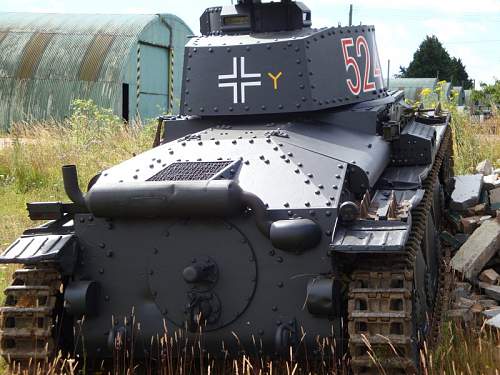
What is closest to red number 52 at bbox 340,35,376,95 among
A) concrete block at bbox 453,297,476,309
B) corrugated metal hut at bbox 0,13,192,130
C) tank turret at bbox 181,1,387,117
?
tank turret at bbox 181,1,387,117

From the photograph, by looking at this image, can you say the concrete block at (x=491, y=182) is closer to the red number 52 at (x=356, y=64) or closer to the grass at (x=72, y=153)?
the grass at (x=72, y=153)

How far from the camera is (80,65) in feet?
79.1

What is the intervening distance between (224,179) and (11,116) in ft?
63.3

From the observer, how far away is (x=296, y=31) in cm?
793

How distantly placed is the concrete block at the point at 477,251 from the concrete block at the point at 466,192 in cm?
114

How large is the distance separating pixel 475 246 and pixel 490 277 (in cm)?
36

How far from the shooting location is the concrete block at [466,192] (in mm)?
10469

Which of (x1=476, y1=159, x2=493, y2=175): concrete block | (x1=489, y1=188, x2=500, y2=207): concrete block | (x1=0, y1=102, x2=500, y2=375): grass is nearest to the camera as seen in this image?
(x1=489, y1=188, x2=500, y2=207): concrete block

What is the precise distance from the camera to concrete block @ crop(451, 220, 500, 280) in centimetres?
882

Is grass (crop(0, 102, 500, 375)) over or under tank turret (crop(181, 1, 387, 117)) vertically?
under

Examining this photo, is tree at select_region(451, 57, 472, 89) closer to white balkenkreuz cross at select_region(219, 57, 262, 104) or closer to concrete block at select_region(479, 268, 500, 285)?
concrete block at select_region(479, 268, 500, 285)


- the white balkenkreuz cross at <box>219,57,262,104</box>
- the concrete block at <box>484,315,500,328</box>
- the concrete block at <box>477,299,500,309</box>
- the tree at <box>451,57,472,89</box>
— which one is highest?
the white balkenkreuz cross at <box>219,57,262,104</box>

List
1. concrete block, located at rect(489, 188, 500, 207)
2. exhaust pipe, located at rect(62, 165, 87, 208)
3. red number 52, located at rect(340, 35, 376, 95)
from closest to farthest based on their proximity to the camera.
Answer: exhaust pipe, located at rect(62, 165, 87, 208)
red number 52, located at rect(340, 35, 376, 95)
concrete block, located at rect(489, 188, 500, 207)

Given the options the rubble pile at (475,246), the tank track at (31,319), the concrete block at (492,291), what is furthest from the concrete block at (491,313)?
the tank track at (31,319)
